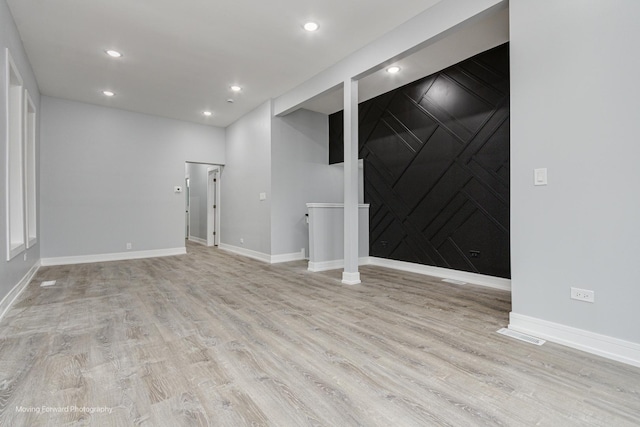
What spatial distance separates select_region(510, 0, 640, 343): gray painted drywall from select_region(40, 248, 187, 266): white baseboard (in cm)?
636

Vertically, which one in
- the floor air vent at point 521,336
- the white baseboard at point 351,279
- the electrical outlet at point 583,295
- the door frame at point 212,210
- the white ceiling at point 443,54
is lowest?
the floor air vent at point 521,336

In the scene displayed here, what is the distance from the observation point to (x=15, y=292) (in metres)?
3.41

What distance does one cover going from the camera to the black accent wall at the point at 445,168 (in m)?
3.90

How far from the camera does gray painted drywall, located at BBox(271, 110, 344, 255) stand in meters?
5.82

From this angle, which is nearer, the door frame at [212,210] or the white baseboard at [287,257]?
the white baseboard at [287,257]

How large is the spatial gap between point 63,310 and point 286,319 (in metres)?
2.14

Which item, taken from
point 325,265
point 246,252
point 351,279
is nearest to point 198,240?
point 246,252

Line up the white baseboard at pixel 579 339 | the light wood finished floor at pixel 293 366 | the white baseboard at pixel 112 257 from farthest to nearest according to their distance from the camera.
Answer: the white baseboard at pixel 112 257
the white baseboard at pixel 579 339
the light wood finished floor at pixel 293 366

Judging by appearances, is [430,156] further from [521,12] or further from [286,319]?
[286,319]

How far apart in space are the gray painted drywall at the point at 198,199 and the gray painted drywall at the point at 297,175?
3592 mm

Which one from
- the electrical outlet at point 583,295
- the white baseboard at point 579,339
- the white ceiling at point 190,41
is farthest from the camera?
the white ceiling at point 190,41

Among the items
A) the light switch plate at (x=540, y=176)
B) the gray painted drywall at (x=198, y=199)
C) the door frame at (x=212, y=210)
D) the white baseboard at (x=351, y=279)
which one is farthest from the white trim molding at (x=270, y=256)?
the light switch plate at (x=540, y=176)

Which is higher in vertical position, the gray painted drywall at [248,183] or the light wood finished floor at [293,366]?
the gray painted drywall at [248,183]

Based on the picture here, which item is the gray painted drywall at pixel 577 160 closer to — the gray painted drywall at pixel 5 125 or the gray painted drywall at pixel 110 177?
the gray painted drywall at pixel 5 125
